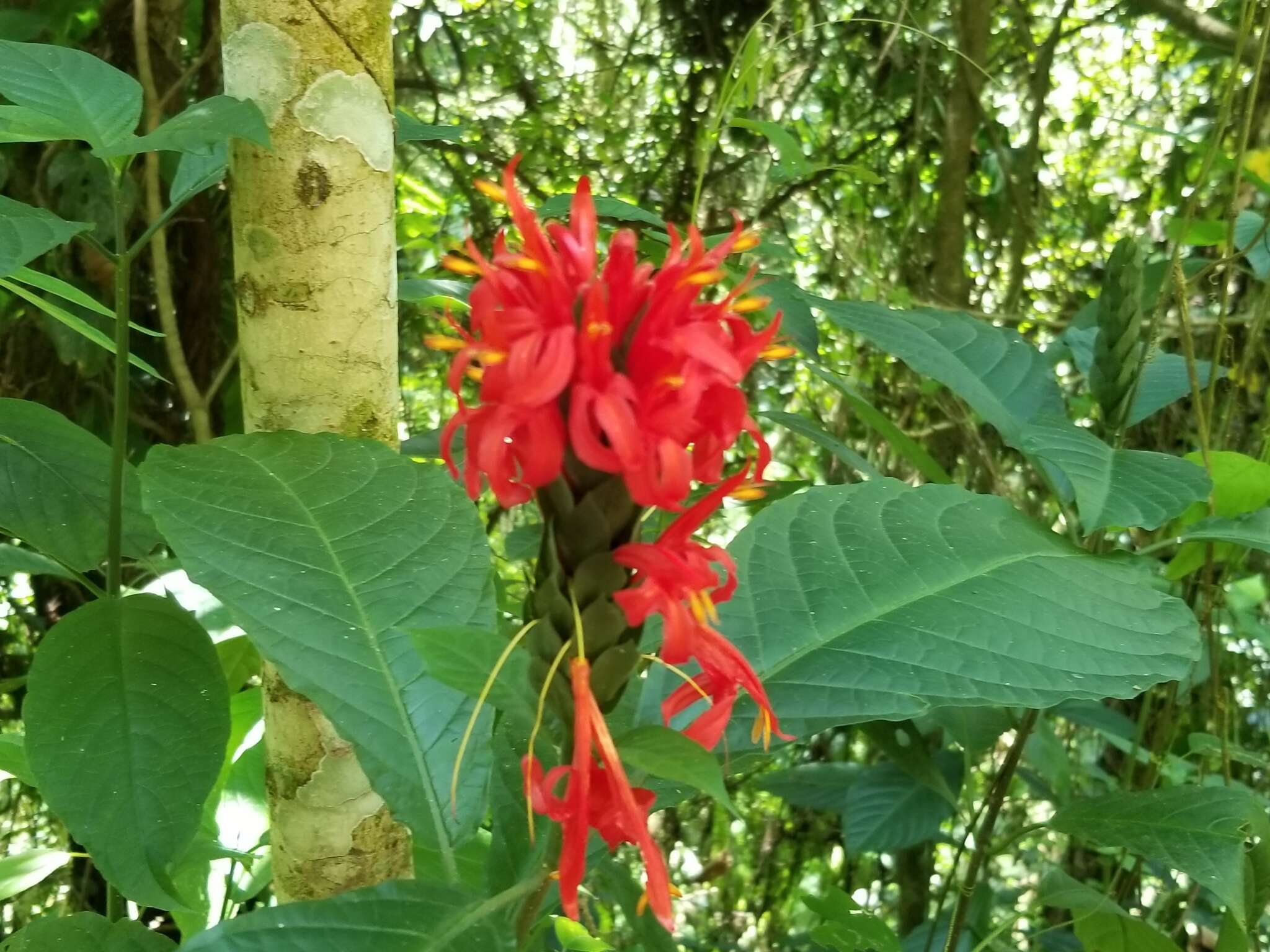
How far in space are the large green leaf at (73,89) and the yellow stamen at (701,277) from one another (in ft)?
1.49

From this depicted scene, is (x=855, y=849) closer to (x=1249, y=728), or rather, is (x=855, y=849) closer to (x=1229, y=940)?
(x=1229, y=940)

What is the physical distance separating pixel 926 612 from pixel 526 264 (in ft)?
1.25

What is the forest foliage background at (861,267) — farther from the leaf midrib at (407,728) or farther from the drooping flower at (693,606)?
the drooping flower at (693,606)

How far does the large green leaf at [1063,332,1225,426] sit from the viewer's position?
3.44 ft

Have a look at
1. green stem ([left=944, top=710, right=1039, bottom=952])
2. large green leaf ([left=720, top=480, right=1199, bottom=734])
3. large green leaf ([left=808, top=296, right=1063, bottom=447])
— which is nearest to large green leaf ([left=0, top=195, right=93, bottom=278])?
large green leaf ([left=720, top=480, right=1199, bottom=734])

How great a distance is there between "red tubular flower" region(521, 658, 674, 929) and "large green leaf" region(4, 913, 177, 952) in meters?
0.36

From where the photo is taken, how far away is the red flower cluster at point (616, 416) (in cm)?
41

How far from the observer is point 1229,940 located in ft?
2.75

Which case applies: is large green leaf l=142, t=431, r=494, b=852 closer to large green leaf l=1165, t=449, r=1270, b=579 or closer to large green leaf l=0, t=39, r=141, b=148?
large green leaf l=0, t=39, r=141, b=148

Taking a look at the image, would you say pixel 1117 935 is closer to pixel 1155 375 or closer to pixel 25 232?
pixel 1155 375

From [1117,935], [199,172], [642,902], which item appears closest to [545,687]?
[642,902]

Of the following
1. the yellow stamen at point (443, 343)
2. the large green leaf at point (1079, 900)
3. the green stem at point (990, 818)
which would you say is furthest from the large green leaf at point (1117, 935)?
the yellow stamen at point (443, 343)

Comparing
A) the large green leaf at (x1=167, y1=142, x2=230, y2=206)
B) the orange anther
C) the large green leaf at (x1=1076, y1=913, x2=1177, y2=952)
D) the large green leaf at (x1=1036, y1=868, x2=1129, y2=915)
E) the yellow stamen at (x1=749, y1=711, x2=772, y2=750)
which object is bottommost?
the large green leaf at (x1=1076, y1=913, x2=1177, y2=952)

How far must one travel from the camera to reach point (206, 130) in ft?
1.99
